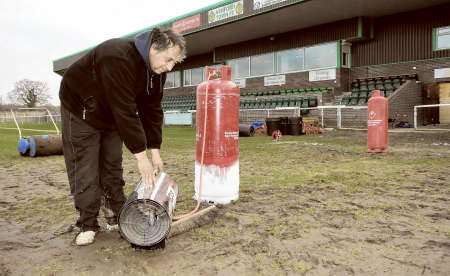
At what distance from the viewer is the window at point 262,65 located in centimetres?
2681

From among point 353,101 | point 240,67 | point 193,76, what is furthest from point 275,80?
point 193,76

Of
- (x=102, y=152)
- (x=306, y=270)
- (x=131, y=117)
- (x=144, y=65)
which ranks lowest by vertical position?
(x=306, y=270)

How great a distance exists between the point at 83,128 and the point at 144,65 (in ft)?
2.36

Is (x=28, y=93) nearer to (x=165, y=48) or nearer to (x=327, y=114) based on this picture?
(x=327, y=114)

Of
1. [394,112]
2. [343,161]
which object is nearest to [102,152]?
[343,161]

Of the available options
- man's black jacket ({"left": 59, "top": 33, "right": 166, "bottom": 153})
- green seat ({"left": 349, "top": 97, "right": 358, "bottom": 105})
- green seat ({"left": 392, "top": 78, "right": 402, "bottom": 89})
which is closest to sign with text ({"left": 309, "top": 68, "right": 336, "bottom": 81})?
green seat ({"left": 349, "top": 97, "right": 358, "bottom": 105})

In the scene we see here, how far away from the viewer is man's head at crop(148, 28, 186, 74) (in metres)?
2.85

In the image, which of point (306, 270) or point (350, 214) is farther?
point (350, 214)

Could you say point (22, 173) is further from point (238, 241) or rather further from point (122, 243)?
point (238, 241)

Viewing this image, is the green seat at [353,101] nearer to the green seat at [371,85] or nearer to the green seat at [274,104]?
the green seat at [371,85]

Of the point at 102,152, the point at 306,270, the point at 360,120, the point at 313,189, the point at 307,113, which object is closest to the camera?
the point at 306,270

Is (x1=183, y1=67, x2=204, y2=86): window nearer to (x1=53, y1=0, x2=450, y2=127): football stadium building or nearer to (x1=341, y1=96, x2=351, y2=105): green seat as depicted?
(x1=53, y1=0, x2=450, y2=127): football stadium building

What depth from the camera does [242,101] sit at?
88.6ft

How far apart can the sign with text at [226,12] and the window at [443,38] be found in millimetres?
10166
